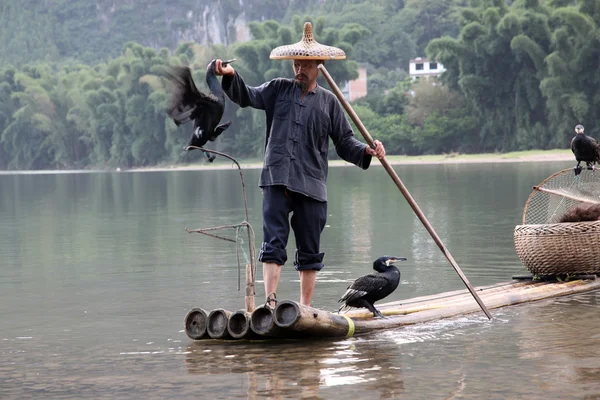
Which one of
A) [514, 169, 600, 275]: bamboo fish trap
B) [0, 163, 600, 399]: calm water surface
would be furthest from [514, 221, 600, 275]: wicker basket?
[0, 163, 600, 399]: calm water surface

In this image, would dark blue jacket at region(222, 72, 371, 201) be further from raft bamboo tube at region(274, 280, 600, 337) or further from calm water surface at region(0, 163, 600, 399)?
calm water surface at region(0, 163, 600, 399)

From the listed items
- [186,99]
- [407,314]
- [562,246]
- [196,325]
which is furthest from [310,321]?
[562,246]

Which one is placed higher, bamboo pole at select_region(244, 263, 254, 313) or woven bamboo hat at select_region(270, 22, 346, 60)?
woven bamboo hat at select_region(270, 22, 346, 60)

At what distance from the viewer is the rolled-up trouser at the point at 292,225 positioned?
246 inches

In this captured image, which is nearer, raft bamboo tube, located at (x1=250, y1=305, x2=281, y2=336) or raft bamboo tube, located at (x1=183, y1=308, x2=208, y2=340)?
raft bamboo tube, located at (x1=250, y1=305, x2=281, y2=336)

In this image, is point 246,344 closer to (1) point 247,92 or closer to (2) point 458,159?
(1) point 247,92

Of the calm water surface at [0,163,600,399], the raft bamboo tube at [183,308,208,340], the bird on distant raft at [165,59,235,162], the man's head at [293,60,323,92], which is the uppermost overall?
the man's head at [293,60,323,92]

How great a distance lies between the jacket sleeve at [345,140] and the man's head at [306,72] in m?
0.19

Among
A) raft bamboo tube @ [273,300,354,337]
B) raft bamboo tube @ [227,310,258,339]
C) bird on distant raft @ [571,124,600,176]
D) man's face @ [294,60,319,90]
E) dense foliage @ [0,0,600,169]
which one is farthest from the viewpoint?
dense foliage @ [0,0,600,169]

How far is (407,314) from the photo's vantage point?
656 cm

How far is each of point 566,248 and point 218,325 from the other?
3119 millimetres

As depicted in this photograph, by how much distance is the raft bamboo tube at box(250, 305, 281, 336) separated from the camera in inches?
229

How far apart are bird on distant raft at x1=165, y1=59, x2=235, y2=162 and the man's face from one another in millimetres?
405

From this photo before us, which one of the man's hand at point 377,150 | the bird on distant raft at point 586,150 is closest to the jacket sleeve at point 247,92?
the man's hand at point 377,150
